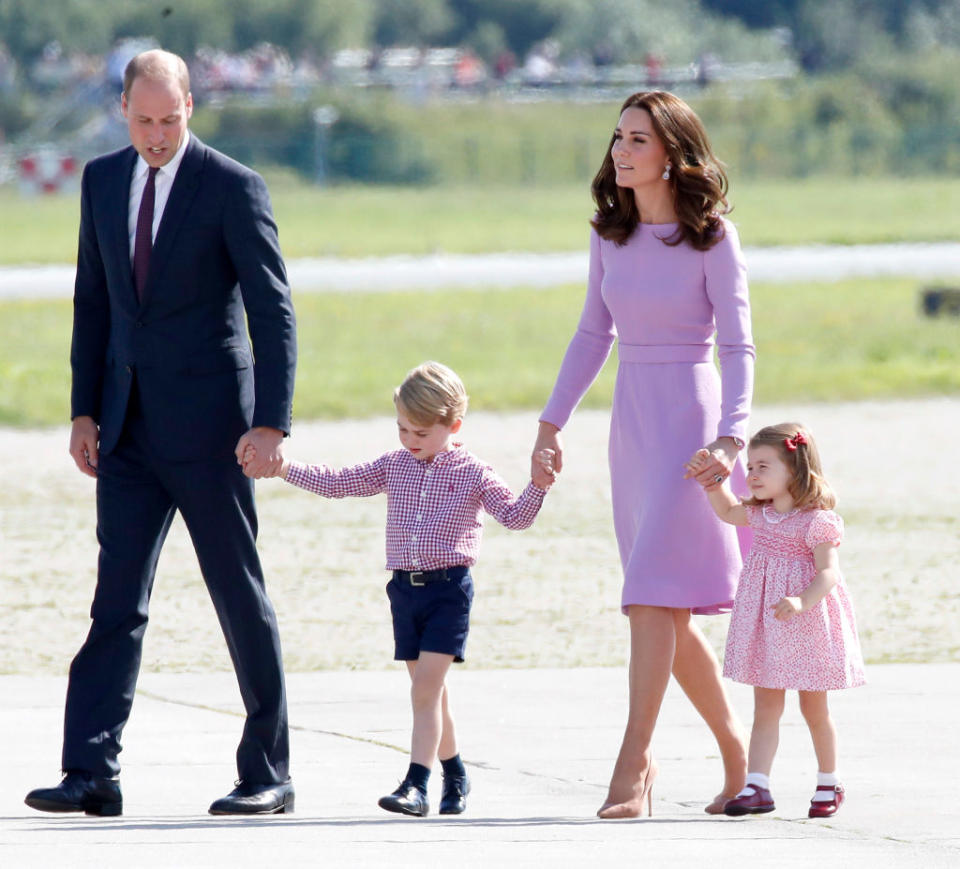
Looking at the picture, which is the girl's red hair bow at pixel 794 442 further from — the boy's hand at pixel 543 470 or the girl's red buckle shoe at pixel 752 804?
the girl's red buckle shoe at pixel 752 804

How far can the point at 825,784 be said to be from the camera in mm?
5320

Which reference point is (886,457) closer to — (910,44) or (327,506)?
(327,506)

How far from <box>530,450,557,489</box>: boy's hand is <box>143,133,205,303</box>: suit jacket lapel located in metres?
1.09

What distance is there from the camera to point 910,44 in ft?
271

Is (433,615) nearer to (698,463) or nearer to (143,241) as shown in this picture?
(698,463)

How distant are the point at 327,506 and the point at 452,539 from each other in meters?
6.90

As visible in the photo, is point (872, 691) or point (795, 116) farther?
point (795, 116)

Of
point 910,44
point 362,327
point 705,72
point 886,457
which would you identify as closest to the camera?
point 886,457

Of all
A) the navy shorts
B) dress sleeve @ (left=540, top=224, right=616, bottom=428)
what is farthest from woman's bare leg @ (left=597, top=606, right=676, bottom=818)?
dress sleeve @ (left=540, top=224, right=616, bottom=428)

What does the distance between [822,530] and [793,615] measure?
0.24 m

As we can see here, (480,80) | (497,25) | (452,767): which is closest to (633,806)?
(452,767)

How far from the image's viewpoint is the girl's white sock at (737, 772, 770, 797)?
533 cm

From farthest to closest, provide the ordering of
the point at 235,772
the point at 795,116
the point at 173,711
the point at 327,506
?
the point at 795,116 → the point at 327,506 → the point at 173,711 → the point at 235,772

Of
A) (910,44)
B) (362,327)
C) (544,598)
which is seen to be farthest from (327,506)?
(910,44)
